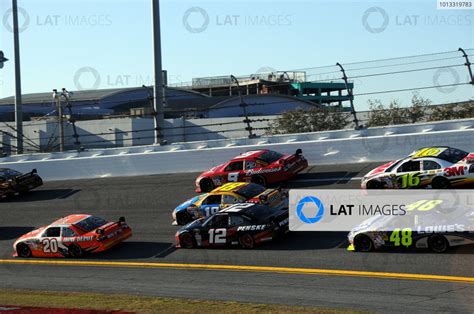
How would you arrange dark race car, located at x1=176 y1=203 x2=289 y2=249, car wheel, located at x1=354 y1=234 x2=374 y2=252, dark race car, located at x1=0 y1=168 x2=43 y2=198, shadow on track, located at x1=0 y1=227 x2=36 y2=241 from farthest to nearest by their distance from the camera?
dark race car, located at x1=0 y1=168 x2=43 y2=198 → shadow on track, located at x1=0 y1=227 x2=36 y2=241 → dark race car, located at x1=176 y1=203 x2=289 y2=249 → car wheel, located at x1=354 y1=234 x2=374 y2=252

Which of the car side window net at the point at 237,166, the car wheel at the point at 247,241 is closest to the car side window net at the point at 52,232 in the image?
the car wheel at the point at 247,241

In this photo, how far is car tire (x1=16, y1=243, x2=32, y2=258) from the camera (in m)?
19.1

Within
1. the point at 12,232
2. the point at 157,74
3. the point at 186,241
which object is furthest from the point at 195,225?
the point at 157,74

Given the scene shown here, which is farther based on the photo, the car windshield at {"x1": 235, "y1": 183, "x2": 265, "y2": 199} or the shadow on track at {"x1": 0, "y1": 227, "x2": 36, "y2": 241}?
the shadow on track at {"x1": 0, "y1": 227, "x2": 36, "y2": 241}

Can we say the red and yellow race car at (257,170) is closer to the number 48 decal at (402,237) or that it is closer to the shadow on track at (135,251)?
the shadow on track at (135,251)

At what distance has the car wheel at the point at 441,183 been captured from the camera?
17484 mm

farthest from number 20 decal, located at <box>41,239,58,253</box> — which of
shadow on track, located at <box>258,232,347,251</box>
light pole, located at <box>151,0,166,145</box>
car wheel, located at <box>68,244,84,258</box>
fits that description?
light pole, located at <box>151,0,166,145</box>

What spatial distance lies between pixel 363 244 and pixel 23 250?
9874 millimetres

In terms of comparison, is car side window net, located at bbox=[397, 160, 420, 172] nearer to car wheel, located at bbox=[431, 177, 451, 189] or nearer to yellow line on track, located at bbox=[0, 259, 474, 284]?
car wheel, located at bbox=[431, 177, 451, 189]

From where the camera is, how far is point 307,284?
1309cm

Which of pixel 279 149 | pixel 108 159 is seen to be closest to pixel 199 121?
pixel 108 159

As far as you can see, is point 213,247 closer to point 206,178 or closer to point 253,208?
point 253,208

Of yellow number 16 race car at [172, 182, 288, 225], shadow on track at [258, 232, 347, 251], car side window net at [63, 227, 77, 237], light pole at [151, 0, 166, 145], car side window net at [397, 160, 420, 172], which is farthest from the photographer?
light pole at [151, 0, 166, 145]

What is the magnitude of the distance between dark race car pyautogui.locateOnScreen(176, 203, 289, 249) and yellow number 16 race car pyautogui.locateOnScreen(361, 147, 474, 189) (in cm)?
326
